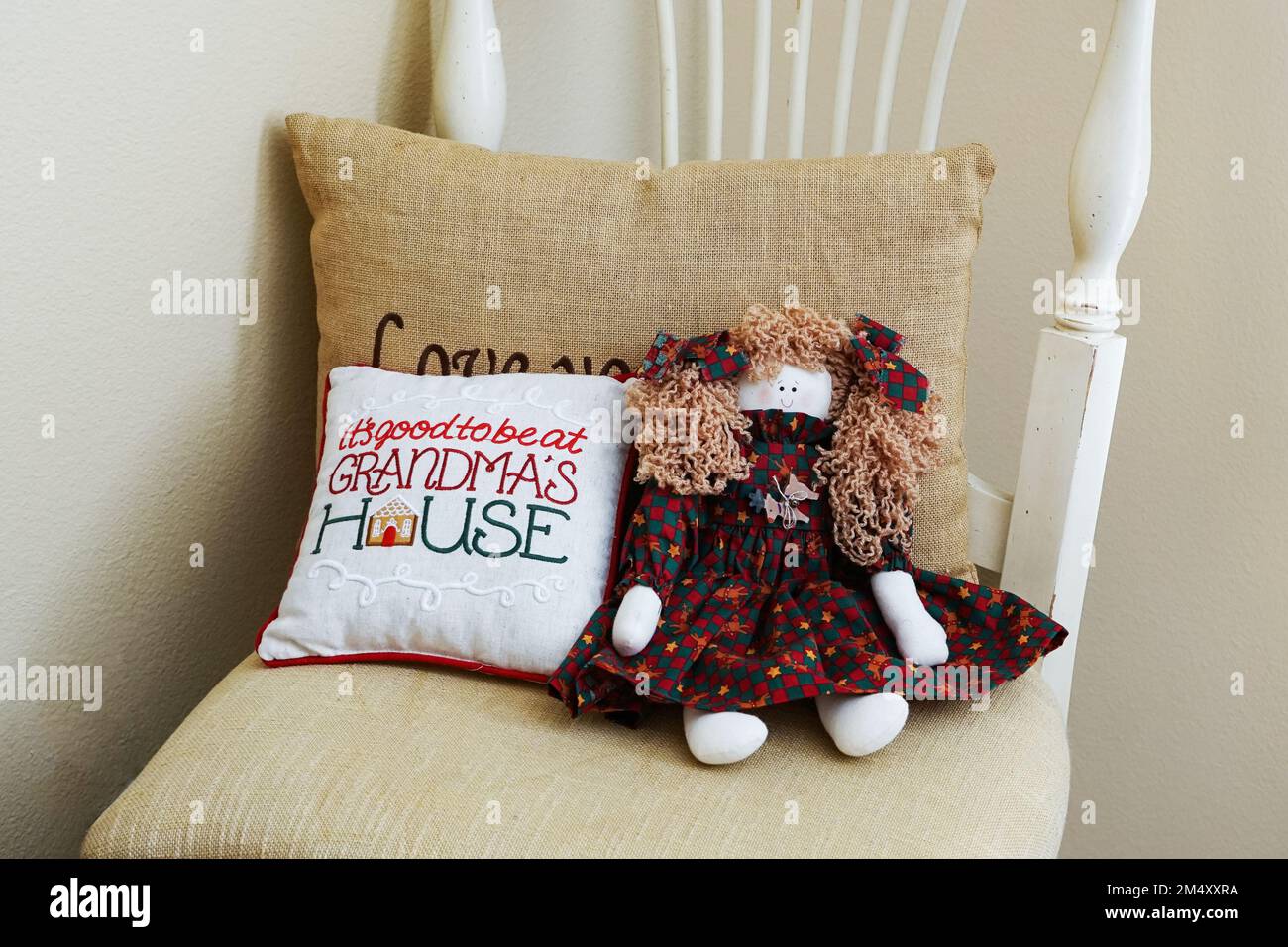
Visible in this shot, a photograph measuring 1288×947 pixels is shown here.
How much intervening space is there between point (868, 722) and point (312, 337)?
0.62 meters

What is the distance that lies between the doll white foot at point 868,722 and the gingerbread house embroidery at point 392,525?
12.8 inches

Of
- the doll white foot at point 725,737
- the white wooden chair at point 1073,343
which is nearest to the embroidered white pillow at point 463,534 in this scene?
the doll white foot at point 725,737

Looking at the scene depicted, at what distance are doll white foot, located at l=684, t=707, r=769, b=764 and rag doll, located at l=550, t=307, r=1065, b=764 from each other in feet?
0.11

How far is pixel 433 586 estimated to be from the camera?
2.67 ft

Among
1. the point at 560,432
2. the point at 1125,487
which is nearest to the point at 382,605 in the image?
the point at 560,432

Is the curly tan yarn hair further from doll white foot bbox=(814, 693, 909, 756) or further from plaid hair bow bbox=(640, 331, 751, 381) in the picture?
doll white foot bbox=(814, 693, 909, 756)

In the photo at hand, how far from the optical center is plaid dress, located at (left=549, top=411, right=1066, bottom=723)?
755 mm

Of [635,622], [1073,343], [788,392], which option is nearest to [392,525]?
[635,622]

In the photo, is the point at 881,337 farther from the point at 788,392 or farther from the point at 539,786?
the point at 539,786

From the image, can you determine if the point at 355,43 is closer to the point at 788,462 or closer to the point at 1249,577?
the point at 788,462

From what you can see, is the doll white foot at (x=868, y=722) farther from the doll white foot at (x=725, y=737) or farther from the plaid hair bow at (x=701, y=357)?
the plaid hair bow at (x=701, y=357)

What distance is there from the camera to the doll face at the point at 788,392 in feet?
2.74

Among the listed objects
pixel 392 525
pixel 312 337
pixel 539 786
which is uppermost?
pixel 312 337
